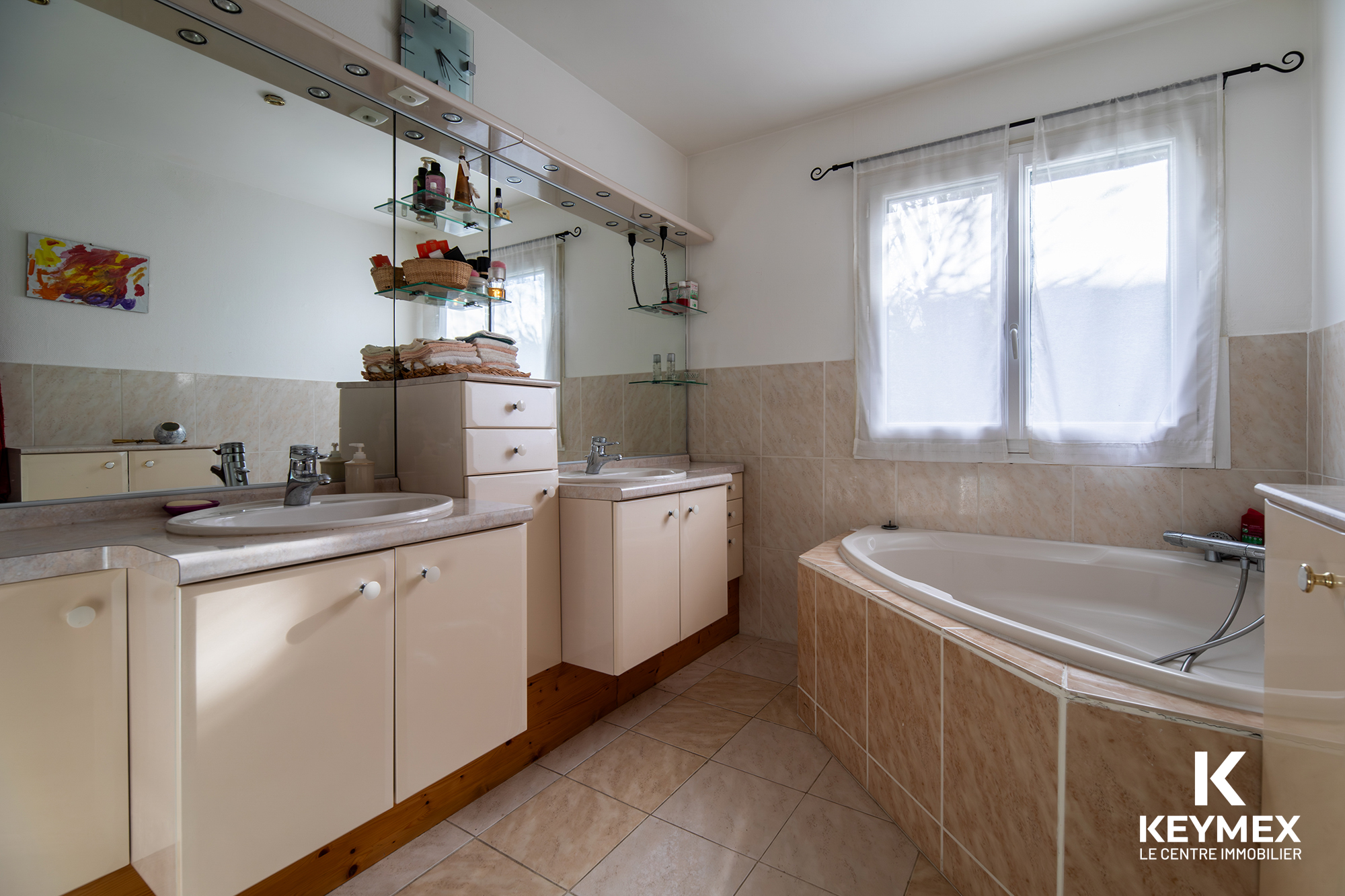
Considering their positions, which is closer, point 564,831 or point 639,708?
point 564,831

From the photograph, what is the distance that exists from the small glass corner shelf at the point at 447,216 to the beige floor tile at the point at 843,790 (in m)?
2.06

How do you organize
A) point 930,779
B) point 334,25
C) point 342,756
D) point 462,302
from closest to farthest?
point 342,756 → point 930,779 → point 334,25 → point 462,302

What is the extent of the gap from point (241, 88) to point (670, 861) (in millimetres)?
2158

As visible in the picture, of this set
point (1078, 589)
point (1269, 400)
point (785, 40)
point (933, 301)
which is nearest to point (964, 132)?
point (933, 301)

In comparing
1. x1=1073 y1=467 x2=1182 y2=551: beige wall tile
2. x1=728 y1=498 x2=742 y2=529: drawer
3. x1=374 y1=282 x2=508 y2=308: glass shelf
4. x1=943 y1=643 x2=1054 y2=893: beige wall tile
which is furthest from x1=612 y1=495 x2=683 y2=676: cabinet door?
x1=1073 y1=467 x2=1182 y2=551: beige wall tile

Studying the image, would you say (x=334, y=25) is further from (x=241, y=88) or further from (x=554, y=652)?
(x=554, y=652)

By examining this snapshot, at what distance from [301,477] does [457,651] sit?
0.57 meters

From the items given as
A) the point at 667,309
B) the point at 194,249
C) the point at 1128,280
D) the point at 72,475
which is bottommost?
the point at 72,475

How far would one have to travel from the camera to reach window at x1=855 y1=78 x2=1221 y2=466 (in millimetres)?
1979

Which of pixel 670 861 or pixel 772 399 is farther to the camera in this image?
pixel 772 399

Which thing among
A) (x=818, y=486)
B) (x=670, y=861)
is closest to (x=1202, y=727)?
(x=670, y=861)

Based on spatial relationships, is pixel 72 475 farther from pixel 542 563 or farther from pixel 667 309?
pixel 667 309

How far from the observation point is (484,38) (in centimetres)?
198

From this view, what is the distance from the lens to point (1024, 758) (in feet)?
3.62
